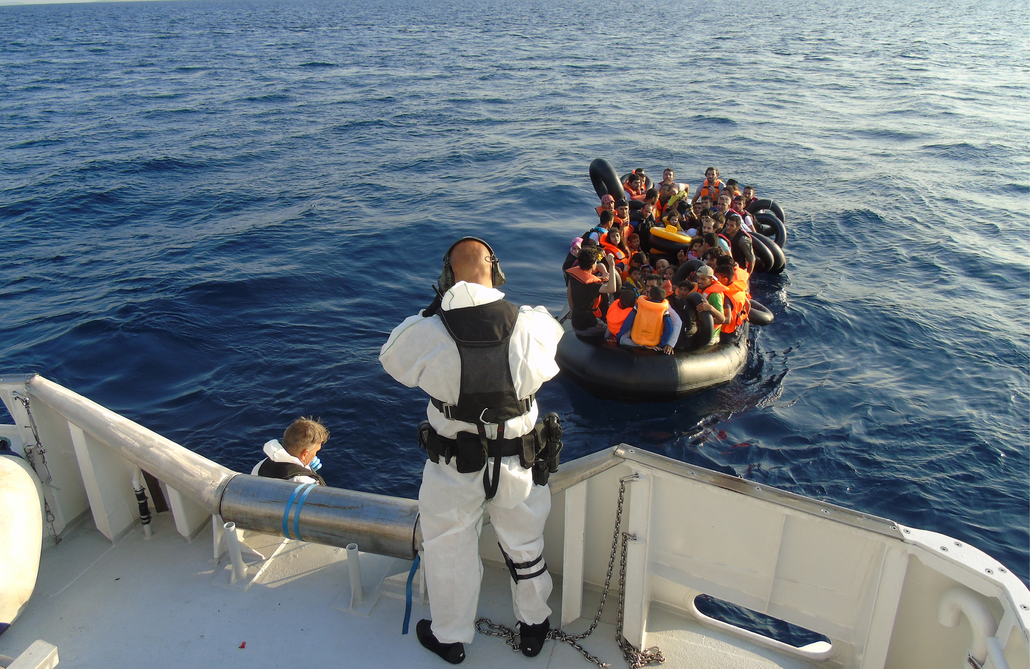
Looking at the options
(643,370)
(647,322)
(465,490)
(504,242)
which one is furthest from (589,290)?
(504,242)

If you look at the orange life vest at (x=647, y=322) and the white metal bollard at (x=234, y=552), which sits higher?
the white metal bollard at (x=234, y=552)

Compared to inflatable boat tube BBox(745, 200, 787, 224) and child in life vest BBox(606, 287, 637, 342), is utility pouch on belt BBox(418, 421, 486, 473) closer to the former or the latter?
child in life vest BBox(606, 287, 637, 342)

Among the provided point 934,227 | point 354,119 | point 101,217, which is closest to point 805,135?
point 934,227

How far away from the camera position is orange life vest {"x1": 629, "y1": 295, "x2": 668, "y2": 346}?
7.29 metres

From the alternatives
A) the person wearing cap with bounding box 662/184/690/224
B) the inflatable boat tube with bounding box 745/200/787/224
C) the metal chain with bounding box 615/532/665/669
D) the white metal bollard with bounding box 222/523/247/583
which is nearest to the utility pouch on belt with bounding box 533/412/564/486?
the metal chain with bounding box 615/532/665/669

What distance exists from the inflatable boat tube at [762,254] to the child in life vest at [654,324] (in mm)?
3828

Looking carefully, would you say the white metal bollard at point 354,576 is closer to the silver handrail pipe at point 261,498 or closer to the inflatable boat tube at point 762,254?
the silver handrail pipe at point 261,498

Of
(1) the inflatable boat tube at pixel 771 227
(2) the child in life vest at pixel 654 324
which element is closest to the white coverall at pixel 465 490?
(2) the child in life vest at pixel 654 324

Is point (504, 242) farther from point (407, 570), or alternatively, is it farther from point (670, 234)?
point (407, 570)

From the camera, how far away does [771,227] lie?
11836mm

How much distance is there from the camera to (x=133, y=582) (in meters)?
3.36

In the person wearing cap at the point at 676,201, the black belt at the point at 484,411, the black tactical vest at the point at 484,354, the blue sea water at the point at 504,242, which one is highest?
the black tactical vest at the point at 484,354

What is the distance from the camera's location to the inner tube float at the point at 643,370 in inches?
297

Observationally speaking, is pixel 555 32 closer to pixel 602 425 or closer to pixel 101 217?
pixel 101 217
